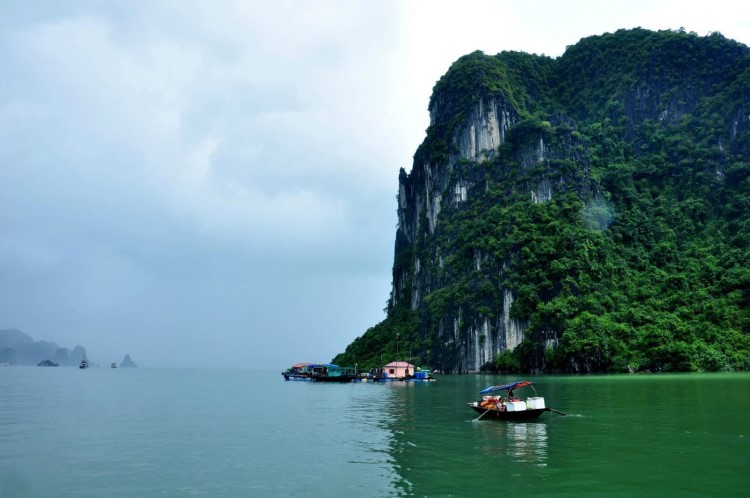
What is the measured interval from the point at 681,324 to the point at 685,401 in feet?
157

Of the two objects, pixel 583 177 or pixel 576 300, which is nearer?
pixel 576 300

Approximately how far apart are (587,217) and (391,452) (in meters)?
85.7

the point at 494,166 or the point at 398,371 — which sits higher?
the point at 494,166

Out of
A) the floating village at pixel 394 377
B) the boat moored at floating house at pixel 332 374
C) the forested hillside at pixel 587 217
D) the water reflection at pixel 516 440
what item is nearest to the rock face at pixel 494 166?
the forested hillside at pixel 587 217

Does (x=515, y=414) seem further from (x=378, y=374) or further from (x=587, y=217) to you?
(x=587, y=217)

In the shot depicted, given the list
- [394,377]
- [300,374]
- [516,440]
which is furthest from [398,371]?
[516,440]


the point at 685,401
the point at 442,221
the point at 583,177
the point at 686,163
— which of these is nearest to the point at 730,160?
the point at 686,163

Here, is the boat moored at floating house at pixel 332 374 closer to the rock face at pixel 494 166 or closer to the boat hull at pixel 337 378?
the boat hull at pixel 337 378

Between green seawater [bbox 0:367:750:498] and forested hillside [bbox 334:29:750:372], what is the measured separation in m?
45.3

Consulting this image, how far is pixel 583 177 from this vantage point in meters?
102

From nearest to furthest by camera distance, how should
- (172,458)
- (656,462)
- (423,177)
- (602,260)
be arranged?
(656,462)
(172,458)
(602,260)
(423,177)

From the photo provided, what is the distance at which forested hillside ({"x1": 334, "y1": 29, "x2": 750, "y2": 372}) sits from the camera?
7969 centimetres

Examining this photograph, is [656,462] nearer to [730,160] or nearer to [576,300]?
[576,300]

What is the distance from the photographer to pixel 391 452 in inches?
832
